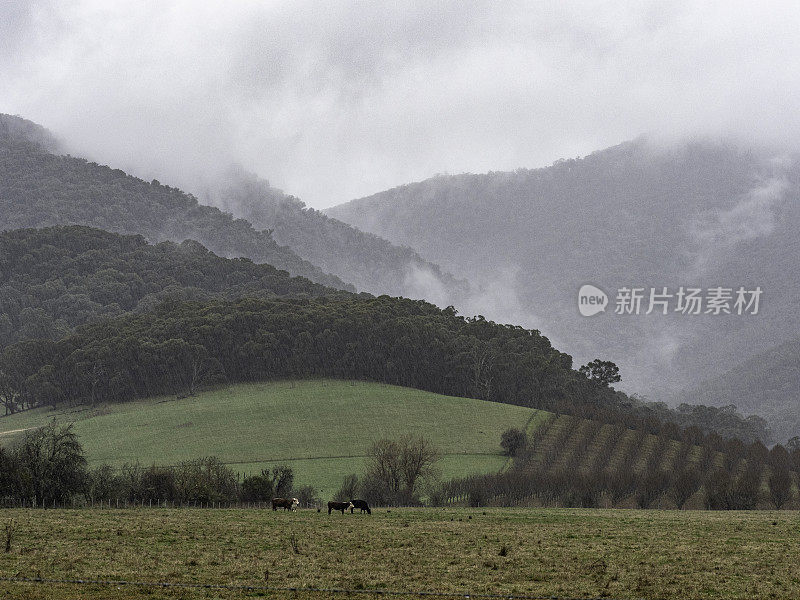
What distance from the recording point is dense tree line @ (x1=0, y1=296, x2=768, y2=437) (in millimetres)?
144750

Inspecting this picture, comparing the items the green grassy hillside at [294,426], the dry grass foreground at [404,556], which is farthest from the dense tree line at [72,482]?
the green grassy hillside at [294,426]

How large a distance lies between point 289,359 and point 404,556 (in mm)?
122161

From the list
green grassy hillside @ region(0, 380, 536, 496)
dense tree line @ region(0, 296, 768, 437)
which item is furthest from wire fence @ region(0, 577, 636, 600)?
dense tree line @ region(0, 296, 768, 437)

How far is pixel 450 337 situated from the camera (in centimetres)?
15900

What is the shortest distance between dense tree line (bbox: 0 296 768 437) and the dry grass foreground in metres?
103

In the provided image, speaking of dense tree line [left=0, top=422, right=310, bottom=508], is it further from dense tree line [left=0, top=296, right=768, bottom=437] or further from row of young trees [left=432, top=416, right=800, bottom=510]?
dense tree line [left=0, top=296, right=768, bottom=437]

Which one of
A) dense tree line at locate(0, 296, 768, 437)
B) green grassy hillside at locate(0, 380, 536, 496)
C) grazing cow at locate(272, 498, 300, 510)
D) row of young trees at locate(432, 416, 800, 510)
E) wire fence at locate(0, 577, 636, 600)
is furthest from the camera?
dense tree line at locate(0, 296, 768, 437)

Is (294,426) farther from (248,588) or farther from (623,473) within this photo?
(248,588)

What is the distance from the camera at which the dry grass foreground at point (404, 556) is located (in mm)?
24172

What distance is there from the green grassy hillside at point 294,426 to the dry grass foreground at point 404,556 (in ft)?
161

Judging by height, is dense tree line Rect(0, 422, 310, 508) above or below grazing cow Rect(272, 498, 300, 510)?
above

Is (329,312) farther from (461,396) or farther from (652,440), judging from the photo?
(652,440)

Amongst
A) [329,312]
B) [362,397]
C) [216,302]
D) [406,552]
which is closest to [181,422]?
[362,397]

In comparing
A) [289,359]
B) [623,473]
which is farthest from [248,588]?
[289,359]
